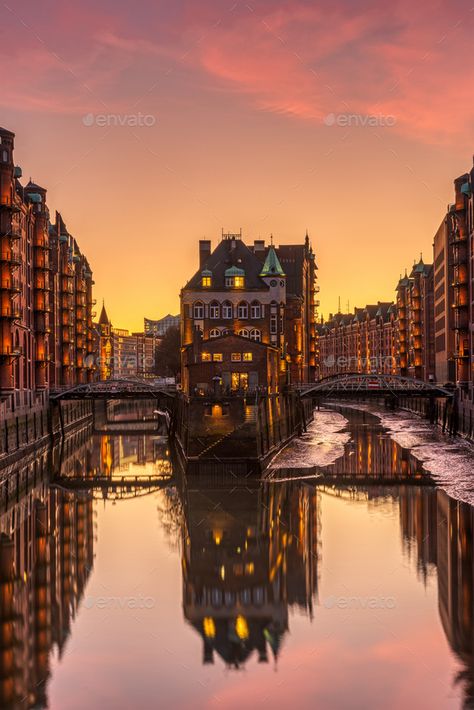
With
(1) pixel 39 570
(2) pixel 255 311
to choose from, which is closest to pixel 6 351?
(1) pixel 39 570

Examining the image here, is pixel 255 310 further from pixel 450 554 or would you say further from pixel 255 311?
pixel 450 554

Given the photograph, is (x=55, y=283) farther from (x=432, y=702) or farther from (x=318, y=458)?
(x=432, y=702)

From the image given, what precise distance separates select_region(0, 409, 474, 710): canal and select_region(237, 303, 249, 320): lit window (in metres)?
39.7

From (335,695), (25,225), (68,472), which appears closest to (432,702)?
(335,695)

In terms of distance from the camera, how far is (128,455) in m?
66.6

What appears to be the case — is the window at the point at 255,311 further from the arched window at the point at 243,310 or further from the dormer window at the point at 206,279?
the dormer window at the point at 206,279

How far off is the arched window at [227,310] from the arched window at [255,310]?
212 cm

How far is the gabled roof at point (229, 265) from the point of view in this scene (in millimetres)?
87750

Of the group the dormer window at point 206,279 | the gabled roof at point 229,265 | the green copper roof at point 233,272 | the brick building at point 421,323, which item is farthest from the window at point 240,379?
the brick building at point 421,323

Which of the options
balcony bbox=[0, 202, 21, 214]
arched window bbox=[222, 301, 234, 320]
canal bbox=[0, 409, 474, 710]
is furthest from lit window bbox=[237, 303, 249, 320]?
canal bbox=[0, 409, 474, 710]

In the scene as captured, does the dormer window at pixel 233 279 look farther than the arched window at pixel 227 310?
Yes

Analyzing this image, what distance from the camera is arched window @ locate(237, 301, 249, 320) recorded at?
8756cm

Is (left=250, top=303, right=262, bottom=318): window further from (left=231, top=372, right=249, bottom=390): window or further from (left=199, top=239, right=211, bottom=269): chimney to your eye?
(left=231, top=372, right=249, bottom=390): window

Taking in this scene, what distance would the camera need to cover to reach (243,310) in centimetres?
8769
